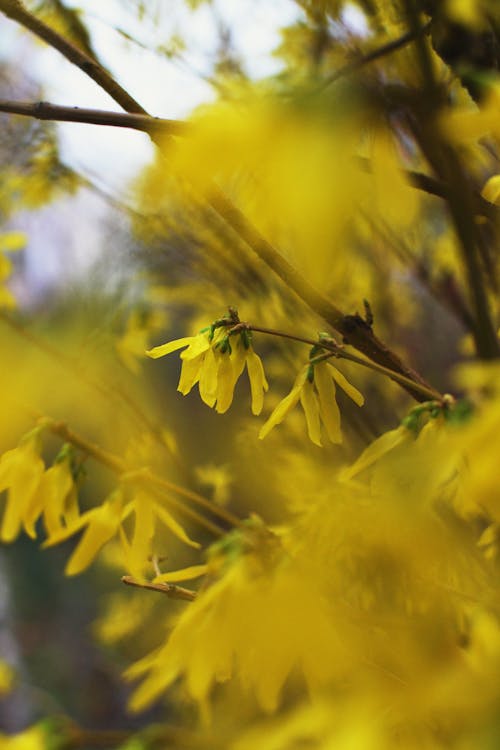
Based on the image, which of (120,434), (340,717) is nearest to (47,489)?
(340,717)

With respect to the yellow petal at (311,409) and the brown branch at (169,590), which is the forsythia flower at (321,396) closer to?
the yellow petal at (311,409)

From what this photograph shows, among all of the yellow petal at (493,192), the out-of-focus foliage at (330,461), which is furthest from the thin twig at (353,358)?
the yellow petal at (493,192)

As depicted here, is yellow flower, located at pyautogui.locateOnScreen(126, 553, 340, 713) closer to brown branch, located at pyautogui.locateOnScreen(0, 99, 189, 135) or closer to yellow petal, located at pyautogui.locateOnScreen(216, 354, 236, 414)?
yellow petal, located at pyautogui.locateOnScreen(216, 354, 236, 414)

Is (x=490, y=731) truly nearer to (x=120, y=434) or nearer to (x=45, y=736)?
(x=45, y=736)

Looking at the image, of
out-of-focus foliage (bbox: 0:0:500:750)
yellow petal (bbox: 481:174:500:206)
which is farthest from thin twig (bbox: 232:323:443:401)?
yellow petal (bbox: 481:174:500:206)

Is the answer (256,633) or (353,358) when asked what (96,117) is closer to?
(353,358)
